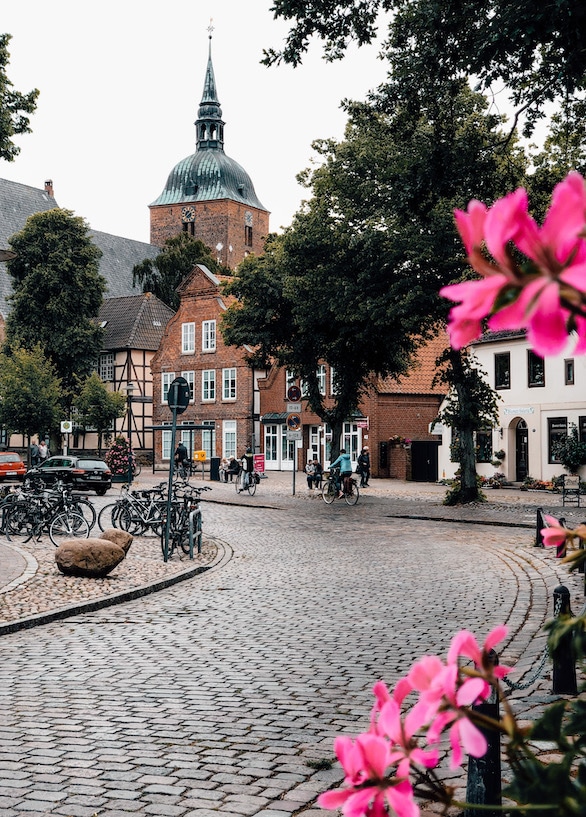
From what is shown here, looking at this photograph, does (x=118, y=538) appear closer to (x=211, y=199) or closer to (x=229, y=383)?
(x=229, y=383)

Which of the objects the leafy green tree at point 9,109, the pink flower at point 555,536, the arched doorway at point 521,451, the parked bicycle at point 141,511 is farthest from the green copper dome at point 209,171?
the pink flower at point 555,536

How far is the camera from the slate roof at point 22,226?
81.3m

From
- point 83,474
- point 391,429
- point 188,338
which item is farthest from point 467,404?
point 188,338

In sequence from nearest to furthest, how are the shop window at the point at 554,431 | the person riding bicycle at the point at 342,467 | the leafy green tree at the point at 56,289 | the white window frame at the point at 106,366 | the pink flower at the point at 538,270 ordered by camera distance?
1. the pink flower at the point at 538,270
2. the person riding bicycle at the point at 342,467
3. the shop window at the point at 554,431
4. the leafy green tree at the point at 56,289
5. the white window frame at the point at 106,366

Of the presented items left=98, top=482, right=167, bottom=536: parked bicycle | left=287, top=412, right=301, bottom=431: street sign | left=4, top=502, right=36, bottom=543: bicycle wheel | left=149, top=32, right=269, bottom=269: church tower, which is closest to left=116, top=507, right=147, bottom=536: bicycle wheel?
left=98, top=482, right=167, bottom=536: parked bicycle

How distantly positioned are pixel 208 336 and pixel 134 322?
825 cm

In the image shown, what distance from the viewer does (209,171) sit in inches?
4094

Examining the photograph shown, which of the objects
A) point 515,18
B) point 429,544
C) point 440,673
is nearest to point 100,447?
point 429,544

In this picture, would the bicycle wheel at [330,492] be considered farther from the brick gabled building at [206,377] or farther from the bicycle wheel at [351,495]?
the brick gabled building at [206,377]

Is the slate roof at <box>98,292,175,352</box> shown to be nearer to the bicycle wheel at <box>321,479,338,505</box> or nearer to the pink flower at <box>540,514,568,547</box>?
the bicycle wheel at <box>321,479,338,505</box>

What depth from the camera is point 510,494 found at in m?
35.6

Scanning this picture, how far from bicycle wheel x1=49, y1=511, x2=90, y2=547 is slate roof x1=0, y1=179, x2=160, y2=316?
5522 centimetres

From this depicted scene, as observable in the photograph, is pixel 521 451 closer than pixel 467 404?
No

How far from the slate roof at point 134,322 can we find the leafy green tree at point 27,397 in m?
12.4
